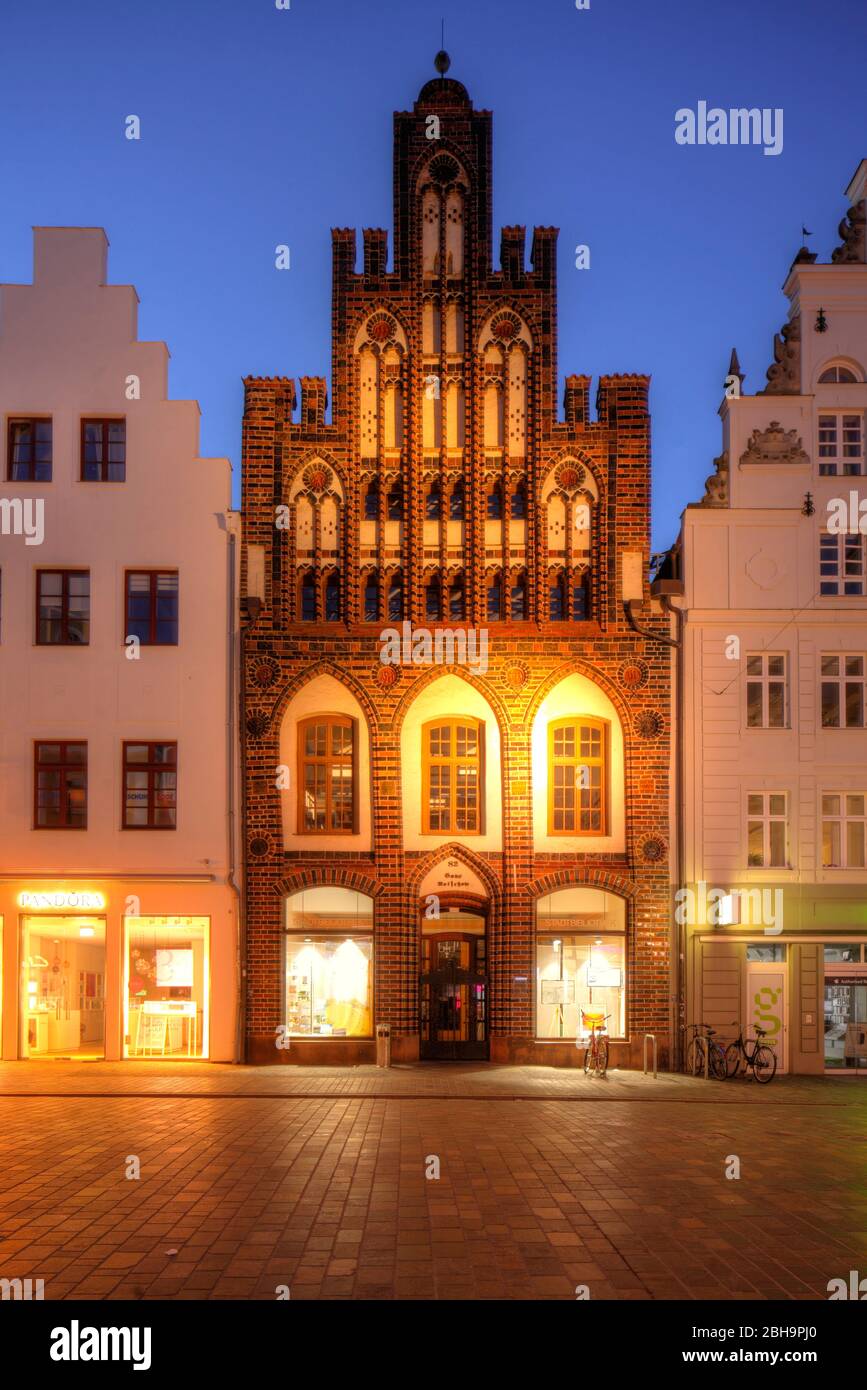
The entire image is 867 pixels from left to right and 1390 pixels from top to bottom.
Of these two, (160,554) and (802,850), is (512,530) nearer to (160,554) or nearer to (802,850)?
(160,554)

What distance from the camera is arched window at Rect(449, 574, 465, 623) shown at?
24.3 meters

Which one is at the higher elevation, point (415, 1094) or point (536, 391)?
point (536, 391)

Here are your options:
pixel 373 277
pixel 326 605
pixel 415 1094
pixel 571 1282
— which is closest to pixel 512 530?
pixel 326 605

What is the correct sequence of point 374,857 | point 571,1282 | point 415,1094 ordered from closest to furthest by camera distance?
point 571,1282 → point 415,1094 → point 374,857

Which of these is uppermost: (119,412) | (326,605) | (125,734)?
(119,412)

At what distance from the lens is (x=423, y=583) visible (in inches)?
955

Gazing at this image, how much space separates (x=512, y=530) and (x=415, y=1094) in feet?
36.3

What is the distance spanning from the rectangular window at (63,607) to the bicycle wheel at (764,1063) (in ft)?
49.1

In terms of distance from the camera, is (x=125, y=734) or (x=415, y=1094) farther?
(x=125, y=734)

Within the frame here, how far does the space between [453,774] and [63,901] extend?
791cm

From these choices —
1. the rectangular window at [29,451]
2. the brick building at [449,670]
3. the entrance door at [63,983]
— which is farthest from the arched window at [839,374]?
the entrance door at [63,983]

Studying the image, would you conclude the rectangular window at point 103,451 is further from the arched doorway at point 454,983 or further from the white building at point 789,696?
the white building at point 789,696

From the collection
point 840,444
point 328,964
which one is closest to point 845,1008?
point 328,964

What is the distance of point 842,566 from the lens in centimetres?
2423
